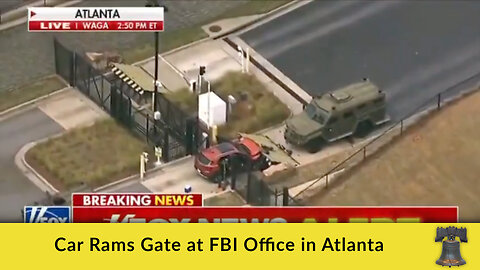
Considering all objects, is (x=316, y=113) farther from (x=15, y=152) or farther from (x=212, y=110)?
(x=15, y=152)

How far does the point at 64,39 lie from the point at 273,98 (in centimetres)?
1120

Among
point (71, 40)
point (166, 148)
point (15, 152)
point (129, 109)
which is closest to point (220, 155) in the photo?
point (166, 148)

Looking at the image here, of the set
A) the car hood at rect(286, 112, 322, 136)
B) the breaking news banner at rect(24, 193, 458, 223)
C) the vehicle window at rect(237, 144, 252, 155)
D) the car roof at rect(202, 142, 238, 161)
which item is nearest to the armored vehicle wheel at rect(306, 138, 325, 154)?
the car hood at rect(286, 112, 322, 136)

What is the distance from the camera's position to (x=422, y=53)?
73.0 metres

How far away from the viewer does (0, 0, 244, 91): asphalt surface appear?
71000 millimetres

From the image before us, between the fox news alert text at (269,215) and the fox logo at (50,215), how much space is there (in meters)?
1.10

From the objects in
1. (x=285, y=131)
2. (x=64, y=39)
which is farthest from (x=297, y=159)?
(x=64, y=39)

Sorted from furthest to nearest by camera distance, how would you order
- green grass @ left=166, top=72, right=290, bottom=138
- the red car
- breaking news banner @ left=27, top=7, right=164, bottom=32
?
green grass @ left=166, top=72, right=290, bottom=138 → breaking news banner @ left=27, top=7, right=164, bottom=32 → the red car

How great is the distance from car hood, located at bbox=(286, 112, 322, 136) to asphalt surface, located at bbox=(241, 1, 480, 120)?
4395 millimetres

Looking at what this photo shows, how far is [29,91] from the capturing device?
69625 mm

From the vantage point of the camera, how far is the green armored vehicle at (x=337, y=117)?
65375 mm

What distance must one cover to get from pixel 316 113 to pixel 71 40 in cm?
1435

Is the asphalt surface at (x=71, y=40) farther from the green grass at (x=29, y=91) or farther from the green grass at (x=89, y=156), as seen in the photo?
the green grass at (x=89, y=156)

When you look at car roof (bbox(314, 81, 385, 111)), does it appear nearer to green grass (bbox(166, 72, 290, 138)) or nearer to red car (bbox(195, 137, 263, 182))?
green grass (bbox(166, 72, 290, 138))
